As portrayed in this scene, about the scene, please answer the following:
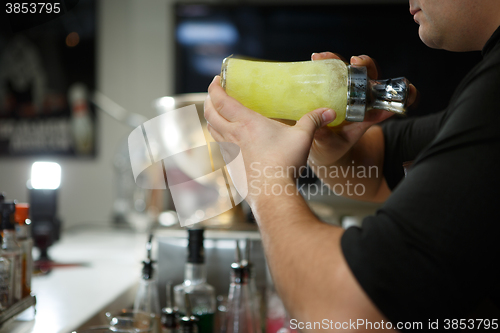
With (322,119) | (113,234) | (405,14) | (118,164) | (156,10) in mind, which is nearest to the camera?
(322,119)

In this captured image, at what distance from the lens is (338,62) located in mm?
625

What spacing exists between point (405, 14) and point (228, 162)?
8.23 ft

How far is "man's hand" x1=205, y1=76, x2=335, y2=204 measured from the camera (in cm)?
56

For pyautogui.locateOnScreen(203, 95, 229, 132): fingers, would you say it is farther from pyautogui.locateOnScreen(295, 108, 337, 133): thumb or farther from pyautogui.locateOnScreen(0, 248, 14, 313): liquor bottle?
pyautogui.locateOnScreen(0, 248, 14, 313): liquor bottle

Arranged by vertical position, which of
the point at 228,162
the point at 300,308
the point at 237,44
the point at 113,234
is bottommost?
the point at 113,234

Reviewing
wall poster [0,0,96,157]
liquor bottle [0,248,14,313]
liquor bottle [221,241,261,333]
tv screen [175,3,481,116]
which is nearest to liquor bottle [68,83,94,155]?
wall poster [0,0,96,157]

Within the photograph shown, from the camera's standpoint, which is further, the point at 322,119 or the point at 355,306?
the point at 322,119

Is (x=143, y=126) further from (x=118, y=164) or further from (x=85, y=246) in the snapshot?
(x=118, y=164)

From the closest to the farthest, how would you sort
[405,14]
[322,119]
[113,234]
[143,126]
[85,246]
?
[322,119] < [143,126] < [85,246] < [113,234] < [405,14]

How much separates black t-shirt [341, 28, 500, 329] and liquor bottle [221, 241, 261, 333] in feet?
1.23

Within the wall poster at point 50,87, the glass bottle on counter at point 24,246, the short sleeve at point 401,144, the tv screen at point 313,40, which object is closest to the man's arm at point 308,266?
the short sleeve at point 401,144

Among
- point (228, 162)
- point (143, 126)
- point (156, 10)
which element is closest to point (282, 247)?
point (228, 162)

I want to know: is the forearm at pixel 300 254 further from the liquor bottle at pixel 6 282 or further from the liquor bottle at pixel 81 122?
the liquor bottle at pixel 81 122

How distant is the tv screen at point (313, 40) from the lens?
2586 mm
